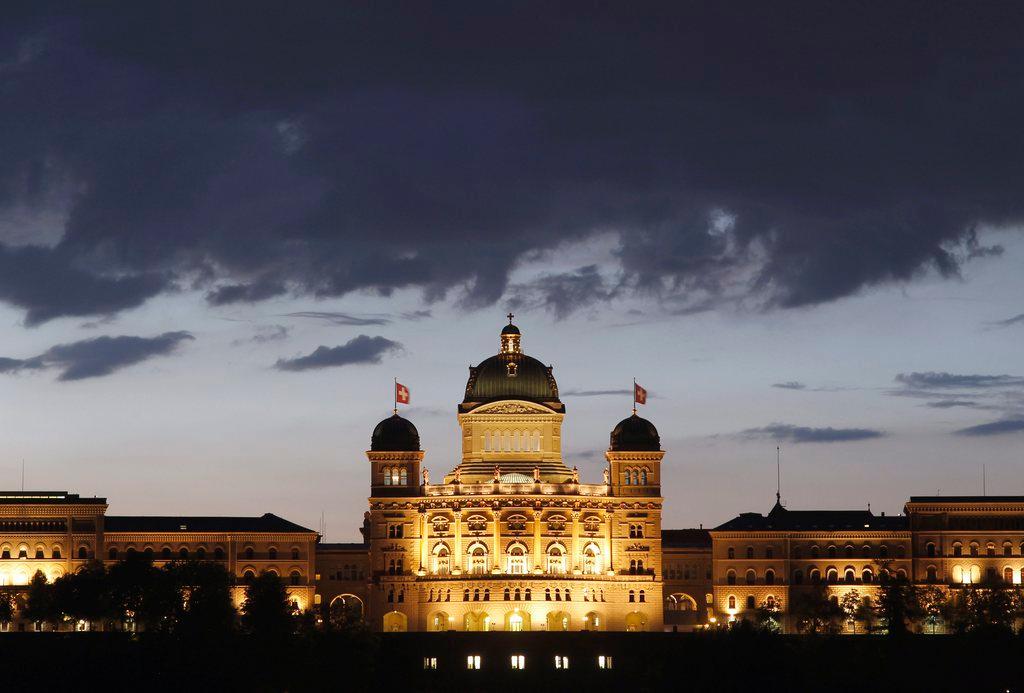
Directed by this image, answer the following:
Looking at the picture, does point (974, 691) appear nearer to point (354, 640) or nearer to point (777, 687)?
point (777, 687)

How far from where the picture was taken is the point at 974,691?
199125 millimetres

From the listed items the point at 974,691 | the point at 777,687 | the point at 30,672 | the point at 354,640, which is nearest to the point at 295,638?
the point at 354,640

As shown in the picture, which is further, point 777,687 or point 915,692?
point 915,692

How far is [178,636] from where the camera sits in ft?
647

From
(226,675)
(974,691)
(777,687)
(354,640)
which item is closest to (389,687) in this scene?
(354,640)

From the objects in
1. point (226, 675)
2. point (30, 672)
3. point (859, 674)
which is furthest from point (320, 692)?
point (859, 674)

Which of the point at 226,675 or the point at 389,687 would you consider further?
the point at 389,687

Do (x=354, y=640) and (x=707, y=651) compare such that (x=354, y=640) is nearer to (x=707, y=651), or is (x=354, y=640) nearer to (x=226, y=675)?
(x=226, y=675)

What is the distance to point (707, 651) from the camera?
639 feet

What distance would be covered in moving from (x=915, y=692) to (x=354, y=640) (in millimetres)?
43908

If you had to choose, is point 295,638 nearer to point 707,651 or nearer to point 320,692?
point 320,692

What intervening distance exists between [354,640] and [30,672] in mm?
24943

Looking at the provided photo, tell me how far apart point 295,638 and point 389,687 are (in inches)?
326

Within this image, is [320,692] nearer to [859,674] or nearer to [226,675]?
[226,675]
